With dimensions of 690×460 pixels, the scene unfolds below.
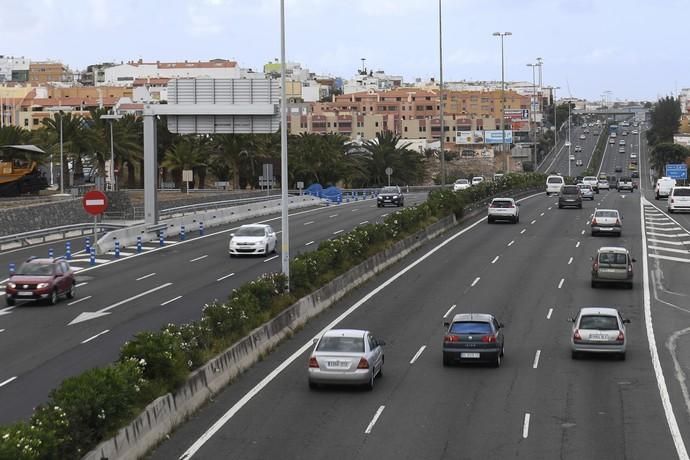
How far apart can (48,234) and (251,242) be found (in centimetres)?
1352

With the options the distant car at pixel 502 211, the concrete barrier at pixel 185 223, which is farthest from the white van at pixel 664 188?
the distant car at pixel 502 211

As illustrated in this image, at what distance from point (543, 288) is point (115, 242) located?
2040 cm

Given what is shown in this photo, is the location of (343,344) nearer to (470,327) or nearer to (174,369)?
(174,369)

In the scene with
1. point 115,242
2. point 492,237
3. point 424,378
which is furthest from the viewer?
point 492,237

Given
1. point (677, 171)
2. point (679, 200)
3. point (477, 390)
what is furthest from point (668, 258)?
point (677, 171)

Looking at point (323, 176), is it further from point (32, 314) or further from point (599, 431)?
point (599, 431)

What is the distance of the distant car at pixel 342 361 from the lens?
82.4ft

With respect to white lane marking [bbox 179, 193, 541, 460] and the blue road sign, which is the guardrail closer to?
white lane marking [bbox 179, 193, 541, 460]

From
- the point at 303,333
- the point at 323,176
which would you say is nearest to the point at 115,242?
the point at 303,333

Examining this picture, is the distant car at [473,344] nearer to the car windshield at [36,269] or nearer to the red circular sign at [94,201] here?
the car windshield at [36,269]

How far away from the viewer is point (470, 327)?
1134 inches

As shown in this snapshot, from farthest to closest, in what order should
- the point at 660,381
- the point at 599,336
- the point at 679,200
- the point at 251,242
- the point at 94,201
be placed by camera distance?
1. the point at 679,200
2. the point at 251,242
3. the point at 94,201
4. the point at 599,336
5. the point at 660,381

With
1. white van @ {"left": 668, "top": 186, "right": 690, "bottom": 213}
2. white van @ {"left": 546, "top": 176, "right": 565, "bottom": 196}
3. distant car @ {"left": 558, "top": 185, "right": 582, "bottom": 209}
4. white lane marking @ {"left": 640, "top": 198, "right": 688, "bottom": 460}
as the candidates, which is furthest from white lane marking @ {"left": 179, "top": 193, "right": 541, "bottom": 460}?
white van @ {"left": 546, "top": 176, "right": 565, "bottom": 196}

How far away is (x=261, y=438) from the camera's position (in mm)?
21266
